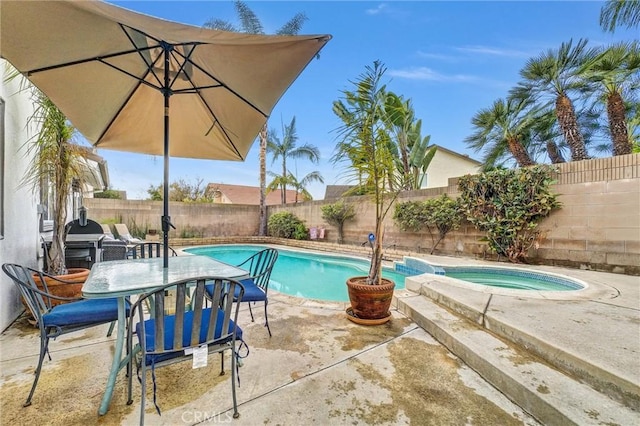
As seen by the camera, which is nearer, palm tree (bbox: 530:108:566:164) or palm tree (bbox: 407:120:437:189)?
palm tree (bbox: 530:108:566:164)

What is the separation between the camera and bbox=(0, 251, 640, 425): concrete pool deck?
171 centimetres

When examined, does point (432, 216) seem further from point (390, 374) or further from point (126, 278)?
point (126, 278)

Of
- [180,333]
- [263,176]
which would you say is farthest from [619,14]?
[263,176]

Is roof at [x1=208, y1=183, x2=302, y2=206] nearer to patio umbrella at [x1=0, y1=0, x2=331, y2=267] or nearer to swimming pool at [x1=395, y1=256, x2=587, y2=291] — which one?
swimming pool at [x1=395, y1=256, x2=587, y2=291]

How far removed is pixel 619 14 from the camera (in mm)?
6047

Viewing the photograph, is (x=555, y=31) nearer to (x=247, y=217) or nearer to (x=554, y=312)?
(x=554, y=312)

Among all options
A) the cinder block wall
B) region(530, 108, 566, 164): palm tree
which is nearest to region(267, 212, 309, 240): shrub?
the cinder block wall

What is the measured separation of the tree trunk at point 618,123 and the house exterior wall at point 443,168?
9656mm

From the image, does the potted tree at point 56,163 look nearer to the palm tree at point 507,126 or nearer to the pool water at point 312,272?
the pool water at point 312,272

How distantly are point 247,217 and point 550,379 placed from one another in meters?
14.0

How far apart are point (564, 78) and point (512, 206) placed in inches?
188

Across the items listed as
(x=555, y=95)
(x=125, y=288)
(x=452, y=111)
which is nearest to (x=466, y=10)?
(x=555, y=95)

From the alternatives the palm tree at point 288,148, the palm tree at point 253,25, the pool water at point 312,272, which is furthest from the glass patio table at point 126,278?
the palm tree at point 288,148

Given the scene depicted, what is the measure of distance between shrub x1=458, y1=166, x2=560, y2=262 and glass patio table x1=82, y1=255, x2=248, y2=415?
694 centimetres
